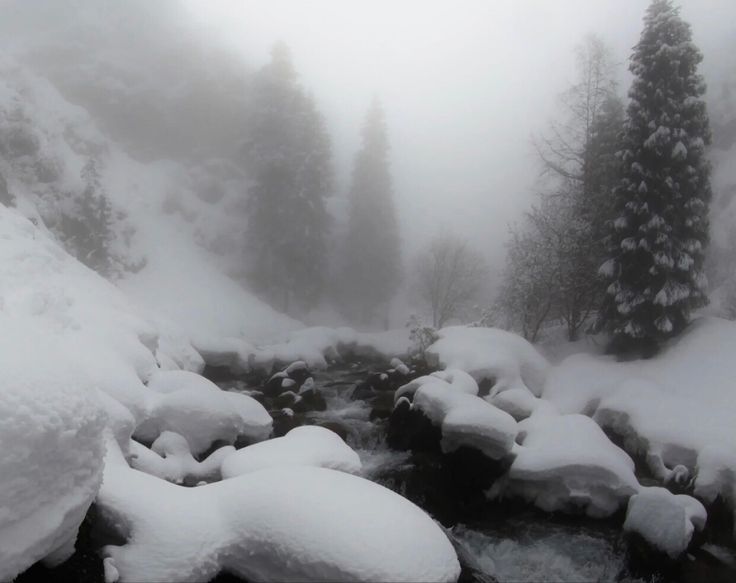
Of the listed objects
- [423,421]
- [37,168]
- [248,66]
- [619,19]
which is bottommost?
[423,421]

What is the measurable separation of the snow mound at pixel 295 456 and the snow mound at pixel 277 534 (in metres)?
1.38

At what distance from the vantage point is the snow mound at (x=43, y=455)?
12.4 feet

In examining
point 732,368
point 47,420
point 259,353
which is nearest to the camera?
point 47,420

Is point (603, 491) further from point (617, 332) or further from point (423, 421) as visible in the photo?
point (617, 332)

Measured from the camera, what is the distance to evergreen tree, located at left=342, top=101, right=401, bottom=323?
123 ft

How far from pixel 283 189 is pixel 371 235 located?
6798 millimetres

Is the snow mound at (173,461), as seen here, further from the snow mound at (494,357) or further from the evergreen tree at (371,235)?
the evergreen tree at (371,235)


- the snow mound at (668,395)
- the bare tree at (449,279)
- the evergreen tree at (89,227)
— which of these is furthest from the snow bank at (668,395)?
the evergreen tree at (89,227)

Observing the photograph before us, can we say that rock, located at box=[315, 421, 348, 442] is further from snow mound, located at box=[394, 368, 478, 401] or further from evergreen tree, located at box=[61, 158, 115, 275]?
evergreen tree, located at box=[61, 158, 115, 275]

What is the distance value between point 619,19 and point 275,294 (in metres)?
43.4

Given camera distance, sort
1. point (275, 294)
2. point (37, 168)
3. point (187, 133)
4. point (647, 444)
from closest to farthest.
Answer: point (647, 444)
point (37, 168)
point (275, 294)
point (187, 133)

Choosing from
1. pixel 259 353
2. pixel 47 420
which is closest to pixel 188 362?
pixel 259 353

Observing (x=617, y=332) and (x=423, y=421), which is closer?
(x=423, y=421)

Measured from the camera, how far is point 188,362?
1853 centimetres
